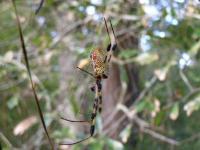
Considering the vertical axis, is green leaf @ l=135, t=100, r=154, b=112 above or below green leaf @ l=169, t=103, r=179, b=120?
below

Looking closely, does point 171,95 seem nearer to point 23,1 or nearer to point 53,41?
point 53,41

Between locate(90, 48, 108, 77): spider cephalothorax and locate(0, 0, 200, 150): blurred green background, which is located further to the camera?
locate(0, 0, 200, 150): blurred green background

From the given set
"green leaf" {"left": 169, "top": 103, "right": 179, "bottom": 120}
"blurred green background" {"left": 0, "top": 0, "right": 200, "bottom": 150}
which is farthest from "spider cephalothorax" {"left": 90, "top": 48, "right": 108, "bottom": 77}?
"green leaf" {"left": 169, "top": 103, "right": 179, "bottom": 120}

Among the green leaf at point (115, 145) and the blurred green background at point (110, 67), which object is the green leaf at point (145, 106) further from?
the green leaf at point (115, 145)

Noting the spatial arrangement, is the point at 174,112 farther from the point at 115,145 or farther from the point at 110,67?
the point at 110,67

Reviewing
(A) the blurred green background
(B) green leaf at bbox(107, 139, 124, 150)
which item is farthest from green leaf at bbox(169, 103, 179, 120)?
(B) green leaf at bbox(107, 139, 124, 150)

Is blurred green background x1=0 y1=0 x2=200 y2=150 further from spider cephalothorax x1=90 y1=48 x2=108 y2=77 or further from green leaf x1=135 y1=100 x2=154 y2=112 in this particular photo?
spider cephalothorax x1=90 y1=48 x2=108 y2=77

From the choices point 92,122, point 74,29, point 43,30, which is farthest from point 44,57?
point 92,122

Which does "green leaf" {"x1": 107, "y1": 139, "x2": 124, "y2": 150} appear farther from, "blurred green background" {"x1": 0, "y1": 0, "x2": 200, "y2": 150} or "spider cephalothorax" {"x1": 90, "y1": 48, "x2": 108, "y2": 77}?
"spider cephalothorax" {"x1": 90, "y1": 48, "x2": 108, "y2": 77}
